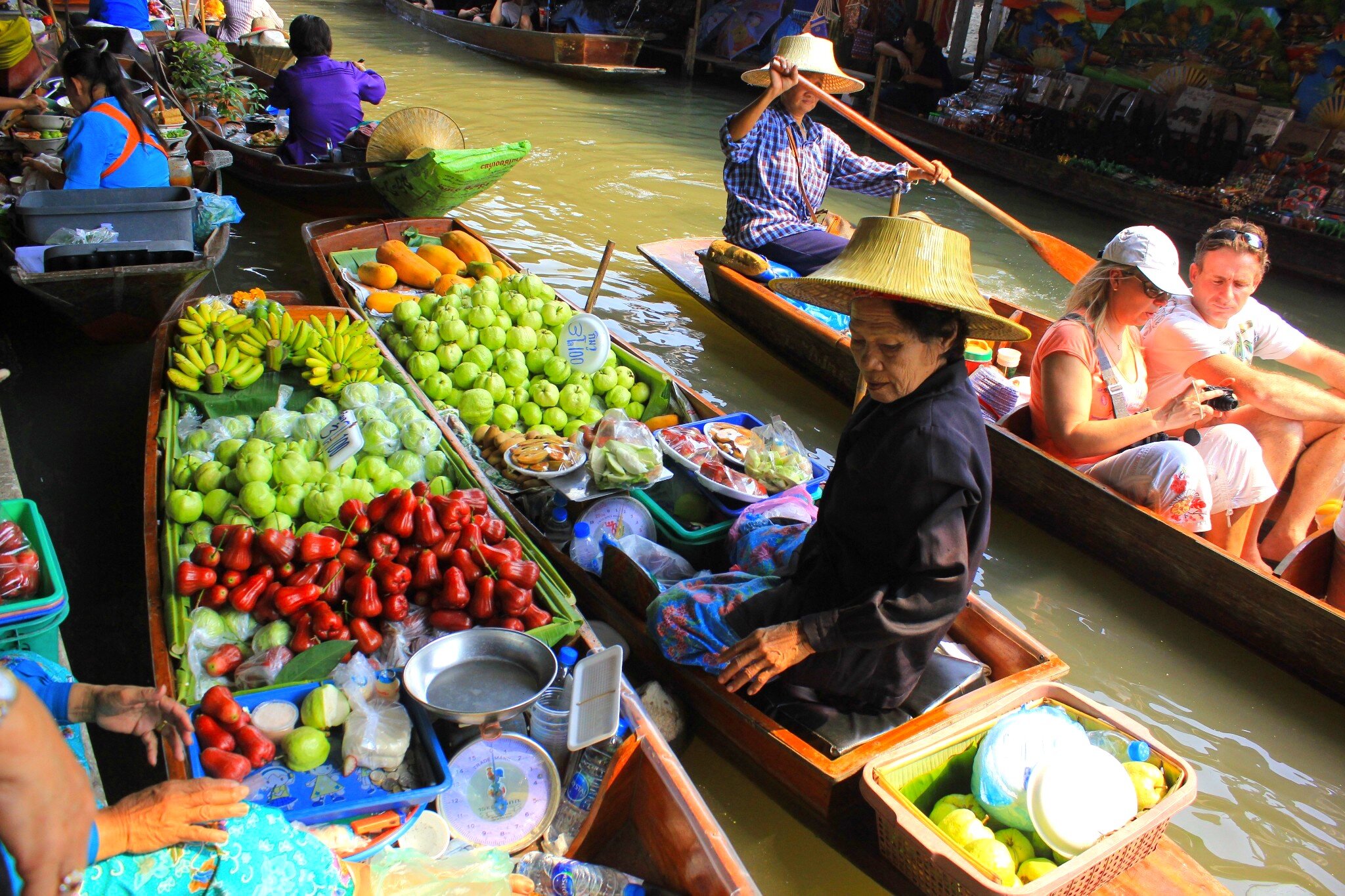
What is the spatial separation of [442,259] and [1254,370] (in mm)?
4170

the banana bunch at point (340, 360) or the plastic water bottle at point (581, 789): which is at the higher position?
the banana bunch at point (340, 360)

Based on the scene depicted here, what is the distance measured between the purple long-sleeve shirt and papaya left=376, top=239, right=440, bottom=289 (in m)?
2.30

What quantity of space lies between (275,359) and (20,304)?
2.97 metres

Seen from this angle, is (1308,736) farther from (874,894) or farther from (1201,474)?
(874,894)

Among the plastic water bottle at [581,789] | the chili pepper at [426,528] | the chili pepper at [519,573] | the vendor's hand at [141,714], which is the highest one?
the vendor's hand at [141,714]

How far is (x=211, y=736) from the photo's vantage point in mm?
1946

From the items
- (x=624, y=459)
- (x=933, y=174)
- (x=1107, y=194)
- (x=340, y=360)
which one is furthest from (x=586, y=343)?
(x=1107, y=194)

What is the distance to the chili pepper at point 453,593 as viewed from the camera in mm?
2457

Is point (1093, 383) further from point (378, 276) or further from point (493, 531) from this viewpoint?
point (378, 276)

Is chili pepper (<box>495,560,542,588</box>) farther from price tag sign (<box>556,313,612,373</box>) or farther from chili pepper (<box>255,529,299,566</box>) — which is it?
price tag sign (<box>556,313,612,373</box>)

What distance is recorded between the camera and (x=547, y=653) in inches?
90.0

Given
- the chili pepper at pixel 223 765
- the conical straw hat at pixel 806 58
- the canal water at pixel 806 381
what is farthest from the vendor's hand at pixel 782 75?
the chili pepper at pixel 223 765

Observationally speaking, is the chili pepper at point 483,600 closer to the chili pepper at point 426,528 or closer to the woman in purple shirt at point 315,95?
the chili pepper at point 426,528

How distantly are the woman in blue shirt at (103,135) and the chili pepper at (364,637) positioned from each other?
151 inches
